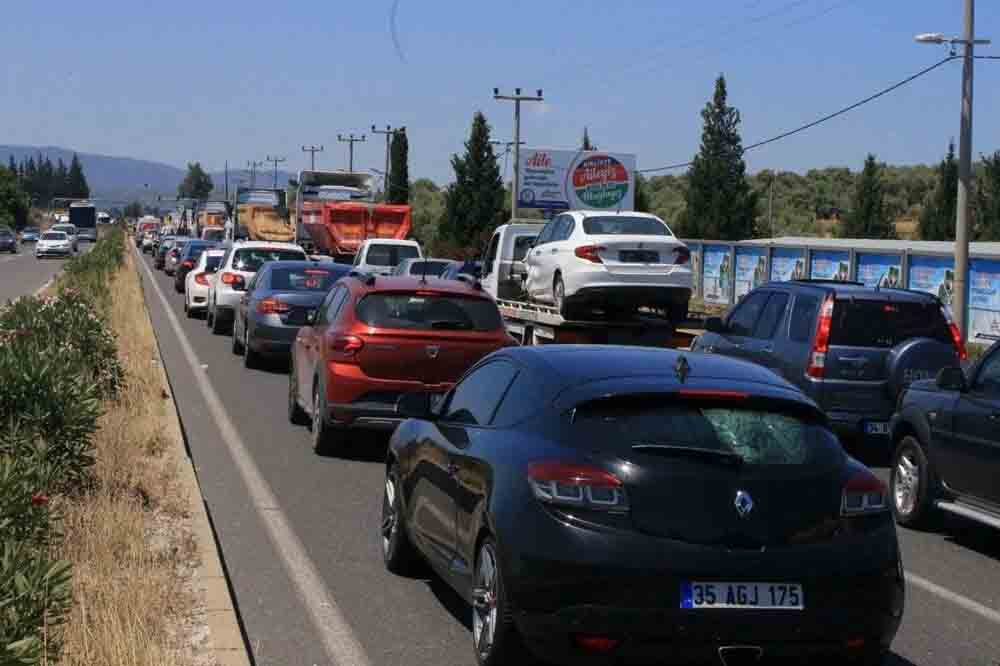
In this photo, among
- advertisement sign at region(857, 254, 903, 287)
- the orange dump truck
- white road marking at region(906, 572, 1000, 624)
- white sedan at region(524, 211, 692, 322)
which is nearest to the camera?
white road marking at region(906, 572, 1000, 624)

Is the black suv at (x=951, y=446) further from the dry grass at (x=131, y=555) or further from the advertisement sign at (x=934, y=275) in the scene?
the advertisement sign at (x=934, y=275)

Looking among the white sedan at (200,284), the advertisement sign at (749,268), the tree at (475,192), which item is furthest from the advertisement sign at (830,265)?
the tree at (475,192)

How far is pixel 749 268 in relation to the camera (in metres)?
43.0

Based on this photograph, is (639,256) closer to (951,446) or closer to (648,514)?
(951,446)

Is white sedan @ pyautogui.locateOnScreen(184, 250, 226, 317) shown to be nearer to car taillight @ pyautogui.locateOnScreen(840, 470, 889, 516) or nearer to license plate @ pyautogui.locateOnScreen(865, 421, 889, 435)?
license plate @ pyautogui.locateOnScreen(865, 421, 889, 435)

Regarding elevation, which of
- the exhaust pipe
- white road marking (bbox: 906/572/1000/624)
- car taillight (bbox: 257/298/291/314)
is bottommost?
white road marking (bbox: 906/572/1000/624)

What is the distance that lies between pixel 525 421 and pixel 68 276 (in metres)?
27.9

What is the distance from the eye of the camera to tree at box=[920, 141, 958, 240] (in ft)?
220

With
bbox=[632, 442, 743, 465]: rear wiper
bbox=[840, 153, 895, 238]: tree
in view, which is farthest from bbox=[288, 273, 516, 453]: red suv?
bbox=[840, 153, 895, 238]: tree

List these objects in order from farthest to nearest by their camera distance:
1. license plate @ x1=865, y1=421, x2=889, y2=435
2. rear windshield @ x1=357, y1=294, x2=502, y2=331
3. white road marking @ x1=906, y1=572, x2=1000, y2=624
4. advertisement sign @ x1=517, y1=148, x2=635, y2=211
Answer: advertisement sign @ x1=517, y1=148, x2=635, y2=211 < license plate @ x1=865, y1=421, x2=889, y2=435 < rear windshield @ x1=357, y1=294, x2=502, y2=331 < white road marking @ x1=906, y1=572, x2=1000, y2=624

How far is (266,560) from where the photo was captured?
9.22 m

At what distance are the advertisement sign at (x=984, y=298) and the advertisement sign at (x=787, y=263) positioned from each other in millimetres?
7469

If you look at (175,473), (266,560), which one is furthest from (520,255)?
(266,560)

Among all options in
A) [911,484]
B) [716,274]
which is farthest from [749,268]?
[911,484]
